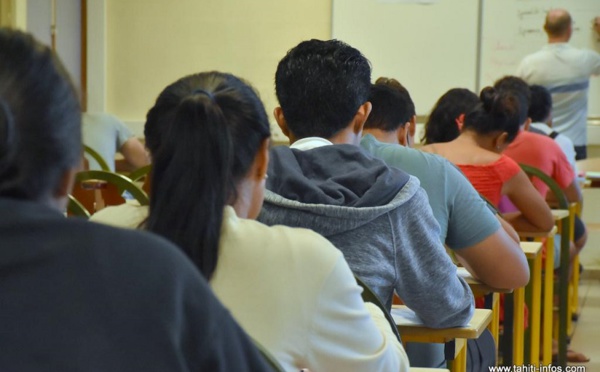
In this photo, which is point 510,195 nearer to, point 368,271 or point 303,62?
point 303,62

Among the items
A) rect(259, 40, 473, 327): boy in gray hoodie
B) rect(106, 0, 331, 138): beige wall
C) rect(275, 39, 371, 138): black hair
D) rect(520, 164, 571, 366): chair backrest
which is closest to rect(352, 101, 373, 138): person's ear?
rect(275, 39, 371, 138): black hair

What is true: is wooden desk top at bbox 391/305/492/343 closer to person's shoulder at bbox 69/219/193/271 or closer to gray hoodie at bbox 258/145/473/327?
gray hoodie at bbox 258/145/473/327

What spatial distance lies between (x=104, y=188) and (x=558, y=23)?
12.2 ft

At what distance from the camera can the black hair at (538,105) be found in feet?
16.3

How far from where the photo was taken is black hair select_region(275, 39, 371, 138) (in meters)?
2.02

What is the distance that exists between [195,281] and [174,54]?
6.27 meters

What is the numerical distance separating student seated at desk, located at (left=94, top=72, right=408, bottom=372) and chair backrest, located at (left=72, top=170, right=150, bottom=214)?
1344 millimetres

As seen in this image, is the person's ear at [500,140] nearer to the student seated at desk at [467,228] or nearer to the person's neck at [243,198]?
the student seated at desk at [467,228]

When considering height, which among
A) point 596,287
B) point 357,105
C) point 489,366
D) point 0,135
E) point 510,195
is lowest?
point 596,287

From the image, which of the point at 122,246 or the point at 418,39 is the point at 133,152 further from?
the point at 122,246

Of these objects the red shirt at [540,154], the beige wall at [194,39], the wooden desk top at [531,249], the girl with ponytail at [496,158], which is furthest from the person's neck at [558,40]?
the wooden desk top at [531,249]

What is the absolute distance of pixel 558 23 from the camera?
593 centimetres

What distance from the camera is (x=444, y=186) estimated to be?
7.16 feet

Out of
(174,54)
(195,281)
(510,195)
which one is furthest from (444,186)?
(174,54)
